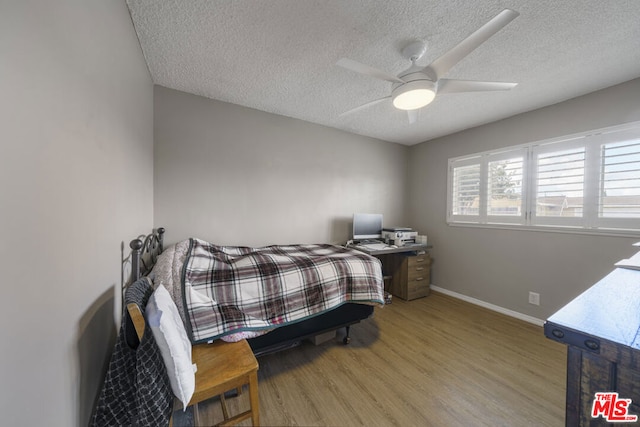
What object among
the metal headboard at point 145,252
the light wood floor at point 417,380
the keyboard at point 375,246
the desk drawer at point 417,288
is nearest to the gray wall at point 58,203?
the metal headboard at point 145,252

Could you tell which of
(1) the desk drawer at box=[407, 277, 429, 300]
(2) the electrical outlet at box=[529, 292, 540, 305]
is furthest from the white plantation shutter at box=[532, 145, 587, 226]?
(1) the desk drawer at box=[407, 277, 429, 300]

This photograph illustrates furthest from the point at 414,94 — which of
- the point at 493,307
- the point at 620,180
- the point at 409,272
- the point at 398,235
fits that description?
the point at 493,307

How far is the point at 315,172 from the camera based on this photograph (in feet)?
10.00

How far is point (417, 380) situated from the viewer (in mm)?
1623

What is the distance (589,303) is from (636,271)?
88 cm

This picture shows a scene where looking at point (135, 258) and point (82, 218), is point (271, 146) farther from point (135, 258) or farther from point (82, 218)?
point (82, 218)

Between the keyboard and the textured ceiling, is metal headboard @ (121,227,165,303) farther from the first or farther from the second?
the keyboard

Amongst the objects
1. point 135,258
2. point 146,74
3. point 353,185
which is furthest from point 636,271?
point 146,74

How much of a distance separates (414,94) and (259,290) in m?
1.74

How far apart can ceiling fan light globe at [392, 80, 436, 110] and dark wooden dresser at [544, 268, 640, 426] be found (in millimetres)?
1386

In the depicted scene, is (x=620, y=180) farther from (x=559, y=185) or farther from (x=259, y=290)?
(x=259, y=290)

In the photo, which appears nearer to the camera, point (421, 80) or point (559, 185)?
point (421, 80)

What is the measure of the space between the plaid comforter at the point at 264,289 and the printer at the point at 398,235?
129cm

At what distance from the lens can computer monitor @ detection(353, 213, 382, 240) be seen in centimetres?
318
